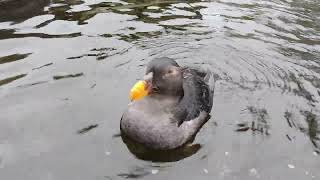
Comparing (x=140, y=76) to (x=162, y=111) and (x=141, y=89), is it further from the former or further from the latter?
(x=141, y=89)

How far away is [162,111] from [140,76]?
1.65 meters

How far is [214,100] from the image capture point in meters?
8.28

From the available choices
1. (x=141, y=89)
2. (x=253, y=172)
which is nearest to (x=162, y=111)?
(x=141, y=89)

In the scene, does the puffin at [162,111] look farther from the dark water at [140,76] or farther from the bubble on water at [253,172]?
the bubble on water at [253,172]

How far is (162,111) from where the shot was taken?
23.7ft

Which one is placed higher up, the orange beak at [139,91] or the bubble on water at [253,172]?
the orange beak at [139,91]

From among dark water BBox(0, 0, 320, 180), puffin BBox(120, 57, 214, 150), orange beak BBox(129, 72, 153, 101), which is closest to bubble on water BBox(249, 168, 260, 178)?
dark water BBox(0, 0, 320, 180)

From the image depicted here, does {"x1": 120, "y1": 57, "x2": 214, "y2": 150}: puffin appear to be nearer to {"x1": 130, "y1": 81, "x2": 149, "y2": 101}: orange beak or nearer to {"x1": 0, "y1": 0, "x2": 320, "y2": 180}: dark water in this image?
{"x1": 130, "y1": 81, "x2": 149, "y2": 101}: orange beak

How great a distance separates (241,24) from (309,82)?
110 inches

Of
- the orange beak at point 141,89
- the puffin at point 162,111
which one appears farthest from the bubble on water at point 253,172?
the orange beak at point 141,89

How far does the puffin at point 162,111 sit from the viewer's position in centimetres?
702

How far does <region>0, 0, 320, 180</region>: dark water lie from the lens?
686 cm

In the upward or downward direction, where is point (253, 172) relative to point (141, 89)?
downward

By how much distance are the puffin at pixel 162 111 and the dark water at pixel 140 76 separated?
221 mm
